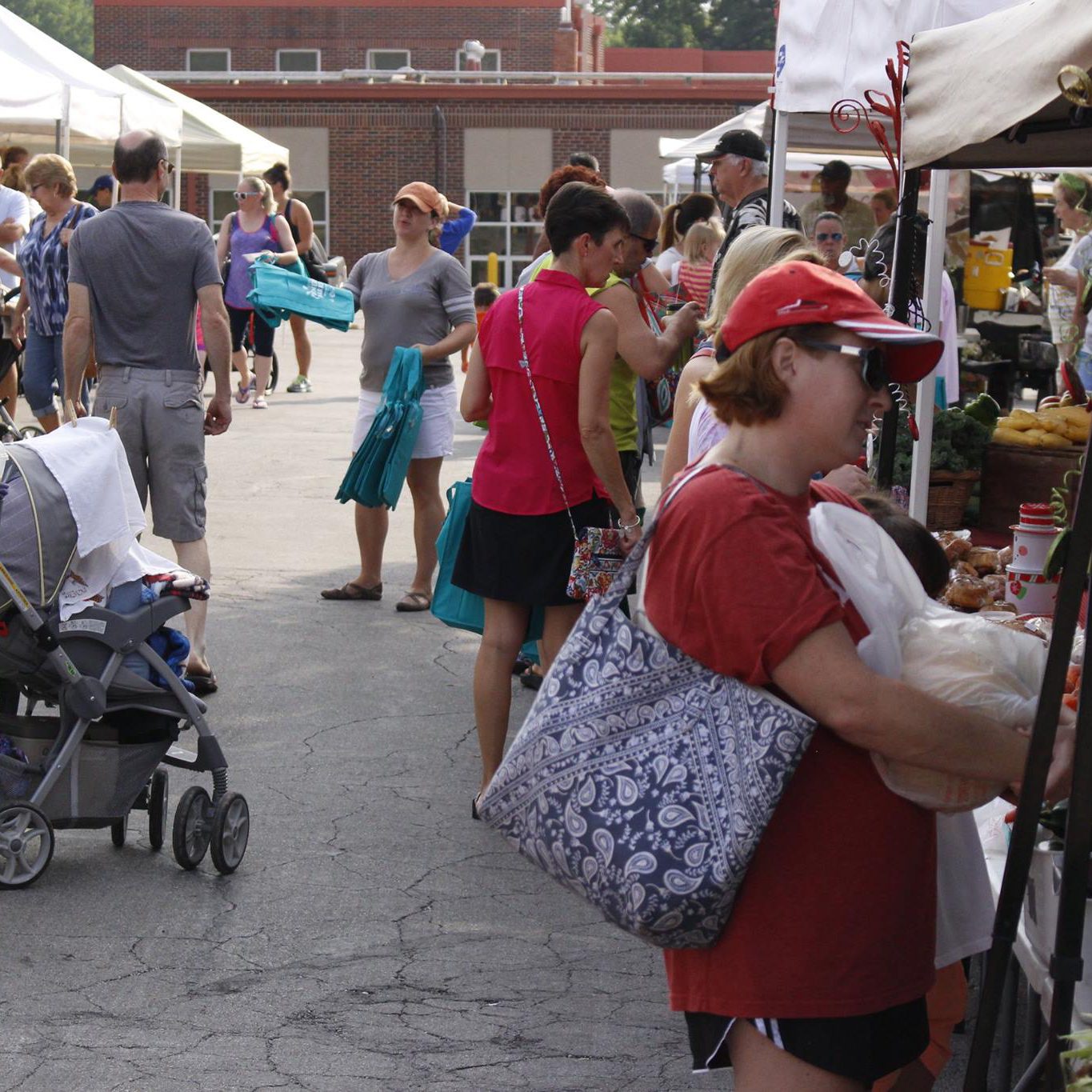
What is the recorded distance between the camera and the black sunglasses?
2273 mm

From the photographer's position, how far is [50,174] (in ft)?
33.7

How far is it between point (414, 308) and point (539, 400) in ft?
9.73

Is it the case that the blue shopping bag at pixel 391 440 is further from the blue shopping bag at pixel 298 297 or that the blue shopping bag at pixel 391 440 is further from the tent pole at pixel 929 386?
the tent pole at pixel 929 386

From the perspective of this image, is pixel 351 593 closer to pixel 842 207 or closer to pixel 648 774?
pixel 842 207

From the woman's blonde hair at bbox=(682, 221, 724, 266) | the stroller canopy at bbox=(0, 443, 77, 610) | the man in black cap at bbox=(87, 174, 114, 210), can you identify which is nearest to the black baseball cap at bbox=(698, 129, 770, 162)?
the woman's blonde hair at bbox=(682, 221, 724, 266)

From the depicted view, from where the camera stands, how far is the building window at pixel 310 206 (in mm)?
42906

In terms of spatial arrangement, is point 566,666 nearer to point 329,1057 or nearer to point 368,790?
point 329,1057

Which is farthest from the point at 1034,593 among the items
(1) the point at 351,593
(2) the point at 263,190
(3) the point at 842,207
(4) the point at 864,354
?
(2) the point at 263,190

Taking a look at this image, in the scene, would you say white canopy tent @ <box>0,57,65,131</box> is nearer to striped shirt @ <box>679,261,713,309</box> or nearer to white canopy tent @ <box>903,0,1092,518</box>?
striped shirt @ <box>679,261,713,309</box>

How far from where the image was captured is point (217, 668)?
7.32 meters

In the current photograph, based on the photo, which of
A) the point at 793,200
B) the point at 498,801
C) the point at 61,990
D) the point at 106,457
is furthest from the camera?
the point at 793,200

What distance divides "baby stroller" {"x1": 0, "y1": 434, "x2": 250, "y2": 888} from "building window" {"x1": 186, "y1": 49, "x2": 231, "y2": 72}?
48.8 m

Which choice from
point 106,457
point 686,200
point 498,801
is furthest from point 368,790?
point 686,200

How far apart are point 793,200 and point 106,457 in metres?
22.6
